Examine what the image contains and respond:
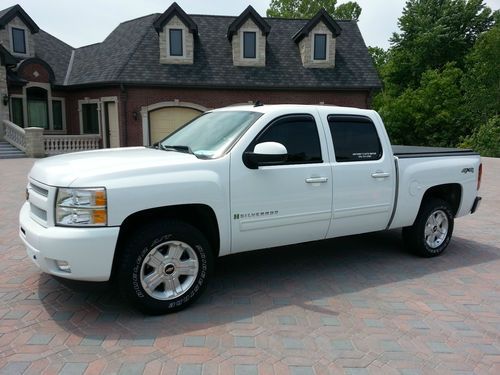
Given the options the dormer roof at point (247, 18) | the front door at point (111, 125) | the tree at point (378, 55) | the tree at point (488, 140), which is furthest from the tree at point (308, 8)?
the front door at point (111, 125)

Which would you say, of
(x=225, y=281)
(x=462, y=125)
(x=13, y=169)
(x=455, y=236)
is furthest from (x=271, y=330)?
(x=462, y=125)

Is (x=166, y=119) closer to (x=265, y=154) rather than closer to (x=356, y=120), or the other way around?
(x=356, y=120)

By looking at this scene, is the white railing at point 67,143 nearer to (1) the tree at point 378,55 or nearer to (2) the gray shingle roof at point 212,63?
(2) the gray shingle roof at point 212,63

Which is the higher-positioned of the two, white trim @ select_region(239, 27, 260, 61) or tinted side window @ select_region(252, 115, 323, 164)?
white trim @ select_region(239, 27, 260, 61)

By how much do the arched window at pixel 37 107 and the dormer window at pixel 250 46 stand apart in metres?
10.8

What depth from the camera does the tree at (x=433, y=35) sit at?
40875 millimetres

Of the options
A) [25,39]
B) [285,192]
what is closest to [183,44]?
[25,39]

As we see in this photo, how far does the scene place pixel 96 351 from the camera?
132 inches

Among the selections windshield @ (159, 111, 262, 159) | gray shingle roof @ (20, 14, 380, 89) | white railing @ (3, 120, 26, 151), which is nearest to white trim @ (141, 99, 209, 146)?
gray shingle roof @ (20, 14, 380, 89)

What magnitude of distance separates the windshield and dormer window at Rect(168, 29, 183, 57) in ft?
56.7

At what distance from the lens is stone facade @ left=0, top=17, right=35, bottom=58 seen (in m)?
22.7

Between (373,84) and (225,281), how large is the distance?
19.7 metres

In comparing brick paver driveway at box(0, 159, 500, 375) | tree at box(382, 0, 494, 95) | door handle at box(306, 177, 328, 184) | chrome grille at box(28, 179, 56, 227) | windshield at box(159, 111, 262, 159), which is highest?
tree at box(382, 0, 494, 95)

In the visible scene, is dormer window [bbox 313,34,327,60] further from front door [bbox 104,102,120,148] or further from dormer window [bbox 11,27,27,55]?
dormer window [bbox 11,27,27,55]
